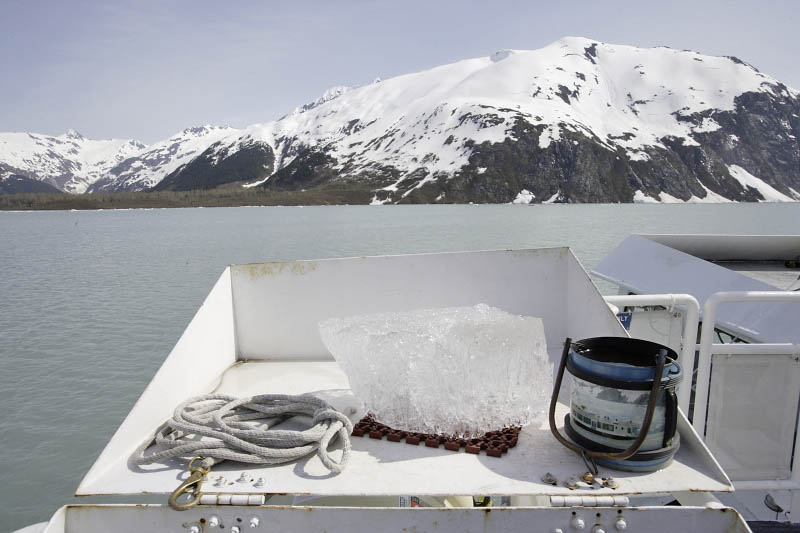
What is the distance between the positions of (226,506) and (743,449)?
352 centimetres

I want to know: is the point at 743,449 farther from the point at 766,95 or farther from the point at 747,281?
the point at 766,95

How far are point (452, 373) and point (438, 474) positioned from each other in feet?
1.85

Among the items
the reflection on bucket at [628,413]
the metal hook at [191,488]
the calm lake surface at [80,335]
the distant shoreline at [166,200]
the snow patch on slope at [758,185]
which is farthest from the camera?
the snow patch on slope at [758,185]

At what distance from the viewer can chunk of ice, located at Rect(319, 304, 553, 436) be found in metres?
2.95

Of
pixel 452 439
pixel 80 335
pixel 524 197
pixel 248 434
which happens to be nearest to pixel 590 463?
pixel 452 439

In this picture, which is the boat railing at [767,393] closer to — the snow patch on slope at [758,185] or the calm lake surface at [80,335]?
the calm lake surface at [80,335]

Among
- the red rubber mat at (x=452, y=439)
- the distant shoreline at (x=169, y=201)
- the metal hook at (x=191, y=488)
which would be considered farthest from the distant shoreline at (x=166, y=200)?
the metal hook at (x=191, y=488)

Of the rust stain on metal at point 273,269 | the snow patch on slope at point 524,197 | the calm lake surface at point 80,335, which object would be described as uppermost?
the rust stain on metal at point 273,269

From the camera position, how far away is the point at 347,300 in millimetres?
4727

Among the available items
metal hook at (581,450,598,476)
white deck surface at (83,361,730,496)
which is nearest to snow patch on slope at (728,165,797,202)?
white deck surface at (83,361,730,496)

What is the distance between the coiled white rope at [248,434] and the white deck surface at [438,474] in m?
0.07

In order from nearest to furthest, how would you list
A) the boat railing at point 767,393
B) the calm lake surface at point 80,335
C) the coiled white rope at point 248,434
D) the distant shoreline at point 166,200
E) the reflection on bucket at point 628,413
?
the reflection on bucket at point 628,413, the coiled white rope at point 248,434, the boat railing at point 767,393, the calm lake surface at point 80,335, the distant shoreline at point 166,200

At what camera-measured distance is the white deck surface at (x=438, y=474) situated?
7.89 feet

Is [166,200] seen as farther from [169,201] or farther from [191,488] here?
[191,488]
